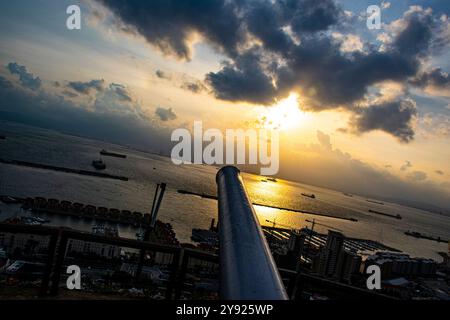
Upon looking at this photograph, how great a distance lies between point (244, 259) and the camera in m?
1.65

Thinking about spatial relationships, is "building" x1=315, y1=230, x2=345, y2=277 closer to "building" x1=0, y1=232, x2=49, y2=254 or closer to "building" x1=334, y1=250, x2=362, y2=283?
"building" x1=334, y1=250, x2=362, y2=283

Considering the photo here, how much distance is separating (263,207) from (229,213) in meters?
79.9

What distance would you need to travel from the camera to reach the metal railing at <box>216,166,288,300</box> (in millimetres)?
1441

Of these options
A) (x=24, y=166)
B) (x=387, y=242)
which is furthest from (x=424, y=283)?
(x=24, y=166)

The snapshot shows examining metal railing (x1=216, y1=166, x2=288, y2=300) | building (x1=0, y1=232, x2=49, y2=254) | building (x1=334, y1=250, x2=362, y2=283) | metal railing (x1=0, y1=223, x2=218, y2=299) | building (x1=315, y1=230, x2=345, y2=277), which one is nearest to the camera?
metal railing (x1=216, y1=166, x2=288, y2=300)

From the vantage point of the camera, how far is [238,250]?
1747 millimetres

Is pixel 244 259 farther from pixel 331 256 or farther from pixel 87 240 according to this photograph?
pixel 331 256

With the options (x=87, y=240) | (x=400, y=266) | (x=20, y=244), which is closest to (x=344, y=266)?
(x=400, y=266)

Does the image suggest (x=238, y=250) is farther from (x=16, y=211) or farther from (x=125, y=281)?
(x=16, y=211)

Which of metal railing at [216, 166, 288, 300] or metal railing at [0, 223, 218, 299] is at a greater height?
metal railing at [216, 166, 288, 300]

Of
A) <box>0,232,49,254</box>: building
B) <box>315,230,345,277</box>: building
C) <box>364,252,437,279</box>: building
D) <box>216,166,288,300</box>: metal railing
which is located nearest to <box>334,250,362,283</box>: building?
<box>315,230,345,277</box>: building
